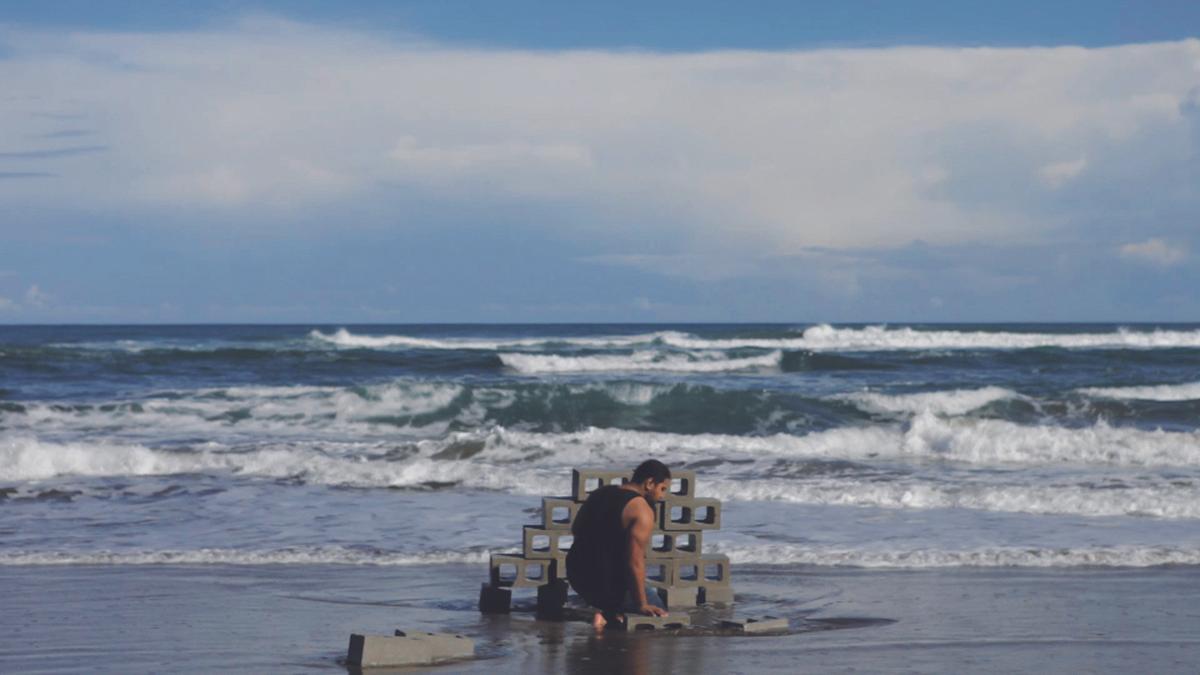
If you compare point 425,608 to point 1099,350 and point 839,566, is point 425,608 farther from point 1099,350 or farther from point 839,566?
point 1099,350

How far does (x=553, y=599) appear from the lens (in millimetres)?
8641

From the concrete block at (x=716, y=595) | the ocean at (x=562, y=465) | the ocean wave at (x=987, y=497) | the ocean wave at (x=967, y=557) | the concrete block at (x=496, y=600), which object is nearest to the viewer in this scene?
the concrete block at (x=496, y=600)

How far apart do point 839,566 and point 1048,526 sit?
293cm

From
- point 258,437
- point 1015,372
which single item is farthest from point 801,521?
point 1015,372

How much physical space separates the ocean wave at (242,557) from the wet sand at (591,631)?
A: 10.1 inches

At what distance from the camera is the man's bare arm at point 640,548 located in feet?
26.9

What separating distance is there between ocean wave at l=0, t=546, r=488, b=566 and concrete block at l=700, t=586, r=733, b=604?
249cm

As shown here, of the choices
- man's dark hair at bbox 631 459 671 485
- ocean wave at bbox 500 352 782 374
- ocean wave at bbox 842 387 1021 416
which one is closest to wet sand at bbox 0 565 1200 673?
man's dark hair at bbox 631 459 671 485

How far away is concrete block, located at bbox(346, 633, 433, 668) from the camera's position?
275 inches

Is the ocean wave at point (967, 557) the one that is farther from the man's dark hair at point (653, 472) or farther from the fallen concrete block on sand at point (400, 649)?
the fallen concrete block on sand at point (400, 649)

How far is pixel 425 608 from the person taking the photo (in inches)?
353

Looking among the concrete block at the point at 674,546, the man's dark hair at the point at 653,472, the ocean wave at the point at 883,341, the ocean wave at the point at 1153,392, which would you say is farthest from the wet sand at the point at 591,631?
the ocean wave at the point at 883,341

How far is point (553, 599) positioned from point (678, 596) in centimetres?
82

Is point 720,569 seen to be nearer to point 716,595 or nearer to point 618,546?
point 716,595
